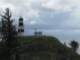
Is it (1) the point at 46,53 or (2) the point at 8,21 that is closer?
(1) the point at 46,53

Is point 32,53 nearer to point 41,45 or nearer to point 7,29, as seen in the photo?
point 41,45

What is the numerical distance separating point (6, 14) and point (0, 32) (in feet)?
12.0

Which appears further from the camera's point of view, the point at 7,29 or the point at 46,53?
the point at 7,29

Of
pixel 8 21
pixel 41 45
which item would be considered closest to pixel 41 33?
pixel 8 21

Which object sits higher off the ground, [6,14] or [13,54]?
[6,14]

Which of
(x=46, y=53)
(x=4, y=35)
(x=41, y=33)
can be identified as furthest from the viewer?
(x=41, y=33)

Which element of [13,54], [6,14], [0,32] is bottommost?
[13,54]

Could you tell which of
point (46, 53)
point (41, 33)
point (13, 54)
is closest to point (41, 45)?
point (46, 53)

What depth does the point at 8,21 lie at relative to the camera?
179ft

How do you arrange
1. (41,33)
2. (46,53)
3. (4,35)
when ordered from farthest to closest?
(41,33)
(4,35)
(46,53)

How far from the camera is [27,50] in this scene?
48.1 m

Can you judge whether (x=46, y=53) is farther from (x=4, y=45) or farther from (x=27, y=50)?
(x=4, y=45)

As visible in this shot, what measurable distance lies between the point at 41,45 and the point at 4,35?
332 inches

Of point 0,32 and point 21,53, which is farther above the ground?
point 0,32
